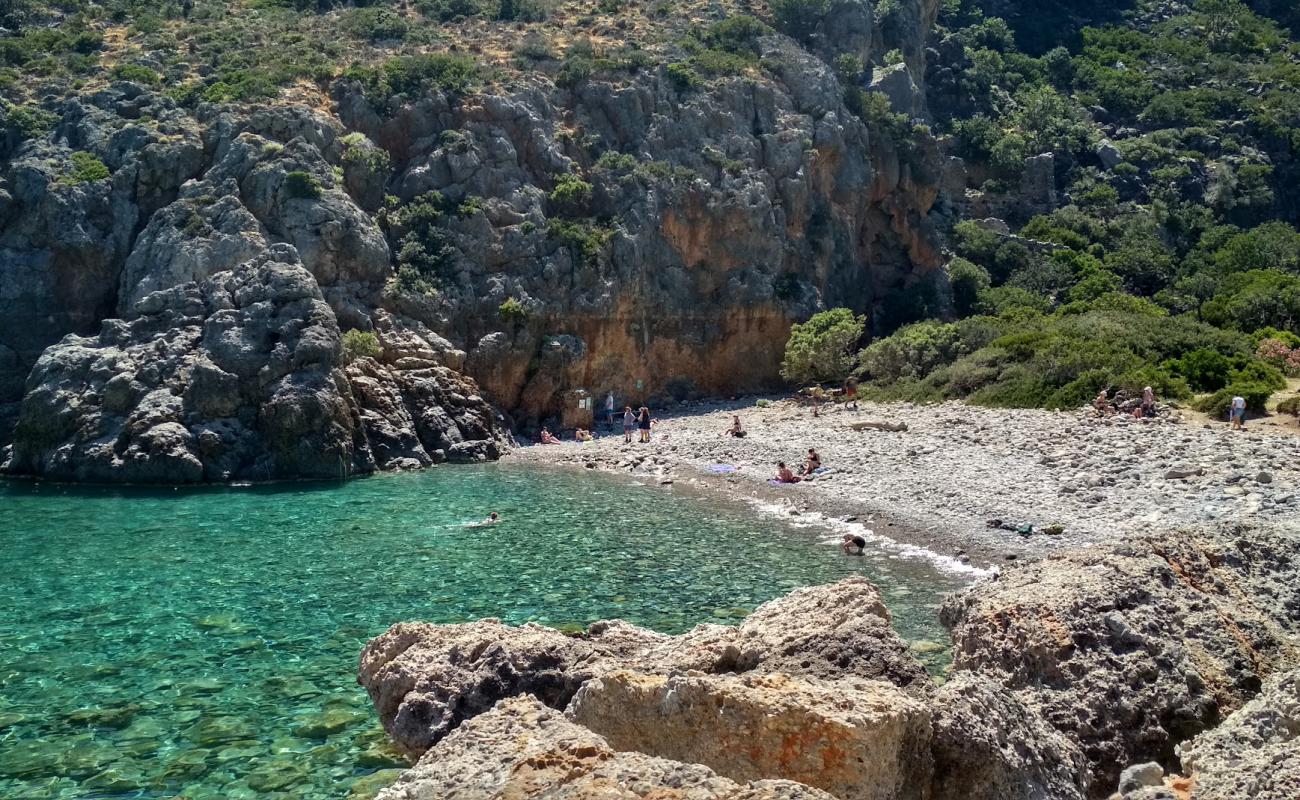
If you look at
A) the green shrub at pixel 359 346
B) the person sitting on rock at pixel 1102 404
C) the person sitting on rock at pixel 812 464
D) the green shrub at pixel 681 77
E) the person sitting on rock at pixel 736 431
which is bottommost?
the person sitting on rock at pixel 736 431

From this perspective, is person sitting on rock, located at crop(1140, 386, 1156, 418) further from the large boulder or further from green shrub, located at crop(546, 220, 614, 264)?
the large boulder

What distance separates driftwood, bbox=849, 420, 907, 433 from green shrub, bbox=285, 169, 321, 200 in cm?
1999

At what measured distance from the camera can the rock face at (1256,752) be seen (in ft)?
16.9

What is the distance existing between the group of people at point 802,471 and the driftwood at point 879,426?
4511 mm

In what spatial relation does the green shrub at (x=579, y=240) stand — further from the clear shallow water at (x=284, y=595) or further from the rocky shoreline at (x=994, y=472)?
the clear shallow water at (x=284, y=595)

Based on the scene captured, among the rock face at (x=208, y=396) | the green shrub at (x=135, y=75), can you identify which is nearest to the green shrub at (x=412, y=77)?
the green shrub at (x=135, y=75)

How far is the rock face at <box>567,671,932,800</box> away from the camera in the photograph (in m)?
5.15

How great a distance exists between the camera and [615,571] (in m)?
15.7

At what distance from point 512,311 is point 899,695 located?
32.5m

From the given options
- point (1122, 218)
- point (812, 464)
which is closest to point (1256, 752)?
point (812, 464)

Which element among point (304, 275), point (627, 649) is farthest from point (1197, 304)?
point (627, 649)

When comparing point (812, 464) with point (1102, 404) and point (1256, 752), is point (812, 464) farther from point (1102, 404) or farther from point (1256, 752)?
point (1256, 752)

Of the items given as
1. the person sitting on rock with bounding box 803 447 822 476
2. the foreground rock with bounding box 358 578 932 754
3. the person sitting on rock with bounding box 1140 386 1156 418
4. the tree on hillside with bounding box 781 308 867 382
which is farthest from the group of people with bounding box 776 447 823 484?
the foreground rock with bounding box 358 578 932 754

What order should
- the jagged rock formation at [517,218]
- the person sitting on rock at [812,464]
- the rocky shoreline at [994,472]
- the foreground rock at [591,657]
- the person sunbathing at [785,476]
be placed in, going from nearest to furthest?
the foreground rock at [591,657]
the rocky shoreline at [994,472]
the person sunbathing at [785,476]
the person sitting on rock at [812,464]
the jagged rock formation at [517,218]
